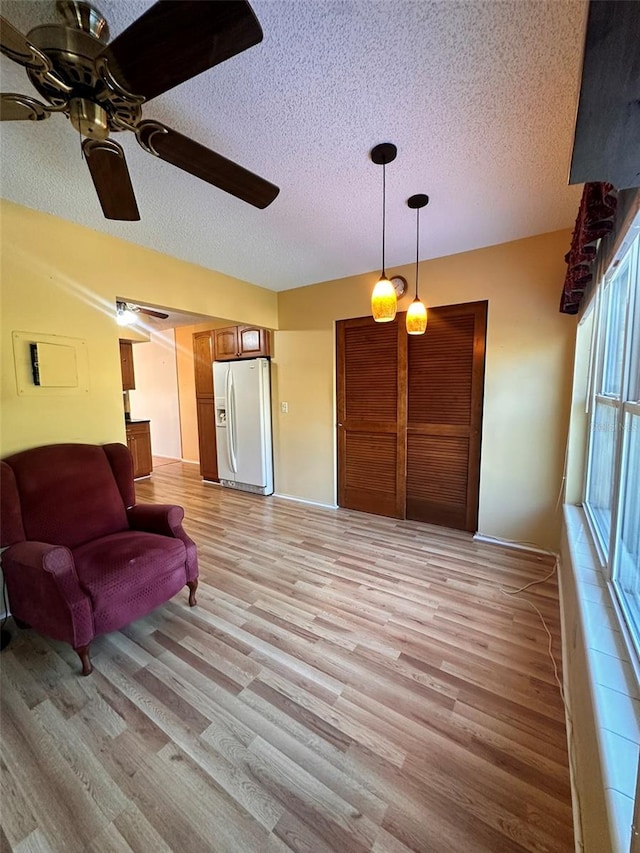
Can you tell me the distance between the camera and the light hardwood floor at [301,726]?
1102 millimetres

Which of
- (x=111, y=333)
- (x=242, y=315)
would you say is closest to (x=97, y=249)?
(x=111, y=333)

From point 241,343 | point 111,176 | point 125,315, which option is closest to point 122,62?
point 111,176

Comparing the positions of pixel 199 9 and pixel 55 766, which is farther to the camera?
pixel 55 766

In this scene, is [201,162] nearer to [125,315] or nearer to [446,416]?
[446,416]

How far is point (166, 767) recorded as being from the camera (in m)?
1.27

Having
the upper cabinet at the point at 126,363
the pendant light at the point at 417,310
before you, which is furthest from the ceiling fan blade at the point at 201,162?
the upper cabinet at the point at 126,363

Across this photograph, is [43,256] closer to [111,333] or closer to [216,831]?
[111,333]

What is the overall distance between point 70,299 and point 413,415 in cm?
299

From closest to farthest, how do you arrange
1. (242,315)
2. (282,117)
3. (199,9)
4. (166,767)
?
(199,9)
(166,767)
(282,117)
(242,315)

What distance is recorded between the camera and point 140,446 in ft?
17.5

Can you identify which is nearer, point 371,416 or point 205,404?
point 371,416

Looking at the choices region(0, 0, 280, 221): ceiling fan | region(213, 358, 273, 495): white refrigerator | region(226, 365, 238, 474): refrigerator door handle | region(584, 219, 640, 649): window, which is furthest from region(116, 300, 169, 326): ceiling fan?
region(584, 219, 640, 649): window

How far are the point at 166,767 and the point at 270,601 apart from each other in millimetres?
1022

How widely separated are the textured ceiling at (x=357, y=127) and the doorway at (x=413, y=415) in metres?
0.98
